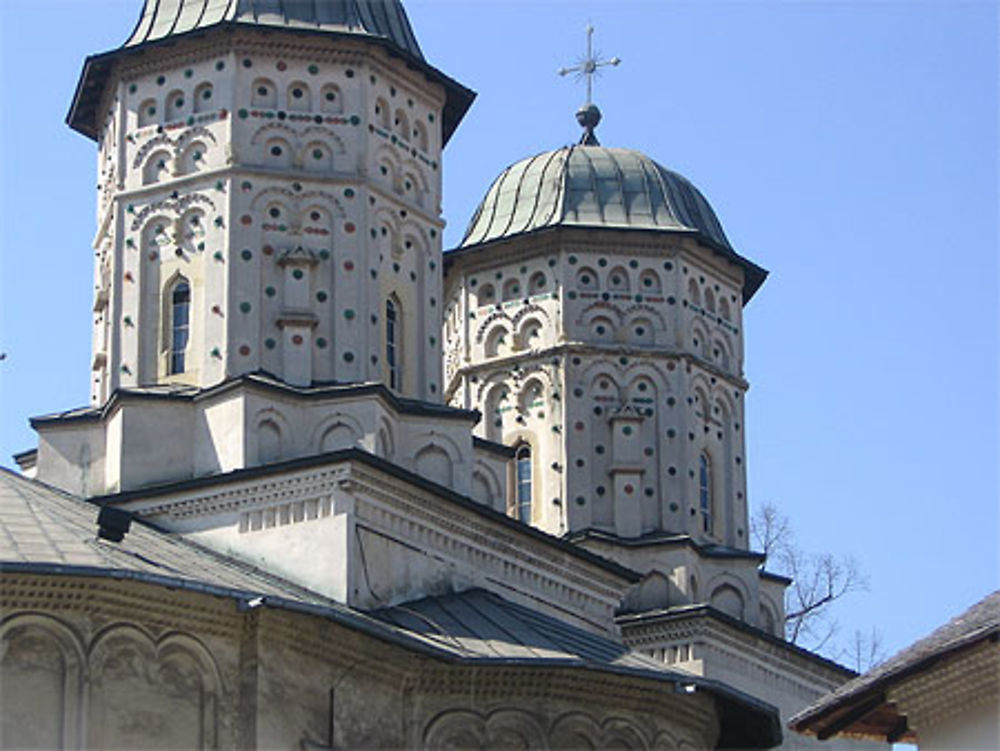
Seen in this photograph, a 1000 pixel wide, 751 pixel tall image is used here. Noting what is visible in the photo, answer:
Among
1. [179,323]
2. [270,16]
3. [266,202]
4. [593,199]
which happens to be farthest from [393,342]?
[593,199]

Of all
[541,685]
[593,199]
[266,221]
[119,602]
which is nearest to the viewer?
[119,602]

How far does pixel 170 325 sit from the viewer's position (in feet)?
87.4

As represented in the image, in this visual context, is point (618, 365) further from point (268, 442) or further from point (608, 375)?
point (268, 442)

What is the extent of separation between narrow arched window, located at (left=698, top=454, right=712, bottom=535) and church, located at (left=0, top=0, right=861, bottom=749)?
0.06 meters

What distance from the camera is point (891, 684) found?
54.5 feet

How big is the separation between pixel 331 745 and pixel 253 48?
29.8 feet

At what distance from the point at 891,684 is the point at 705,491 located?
16025 mm

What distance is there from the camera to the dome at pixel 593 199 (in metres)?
33.1

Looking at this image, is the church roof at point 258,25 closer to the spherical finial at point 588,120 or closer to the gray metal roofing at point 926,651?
the spherical finial at point 588,120

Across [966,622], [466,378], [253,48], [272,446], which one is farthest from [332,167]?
[966,622]

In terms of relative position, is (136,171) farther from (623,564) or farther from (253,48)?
(623,564)

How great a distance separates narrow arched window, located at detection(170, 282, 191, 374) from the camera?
26.4 metres

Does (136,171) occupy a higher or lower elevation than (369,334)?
higher

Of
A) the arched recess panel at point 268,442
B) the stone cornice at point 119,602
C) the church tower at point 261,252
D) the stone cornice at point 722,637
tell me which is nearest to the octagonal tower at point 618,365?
the stone cornice at point 722,637
